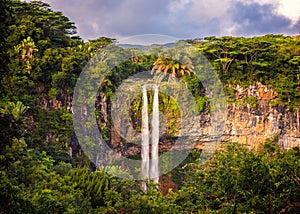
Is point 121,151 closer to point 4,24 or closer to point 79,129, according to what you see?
point 79,129

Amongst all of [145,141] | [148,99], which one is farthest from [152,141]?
[148,99]

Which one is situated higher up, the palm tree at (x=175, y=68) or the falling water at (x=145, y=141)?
the palm tree at (x=175, y=68)

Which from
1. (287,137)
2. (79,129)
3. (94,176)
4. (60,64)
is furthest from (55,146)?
(287,137)

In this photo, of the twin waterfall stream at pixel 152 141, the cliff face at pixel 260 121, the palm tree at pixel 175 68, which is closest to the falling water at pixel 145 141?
the twin waterfall stream at pixel 152 141

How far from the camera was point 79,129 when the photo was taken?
17.6m

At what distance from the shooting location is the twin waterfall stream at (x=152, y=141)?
2034cm

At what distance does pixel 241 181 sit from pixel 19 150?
5558 millimetres

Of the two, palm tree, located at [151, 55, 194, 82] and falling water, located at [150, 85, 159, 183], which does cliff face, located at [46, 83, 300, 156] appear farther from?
palm tree, located at [151, 55, 194, 82]

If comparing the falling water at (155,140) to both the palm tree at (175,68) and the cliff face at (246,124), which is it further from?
the palm tree at (175,68)

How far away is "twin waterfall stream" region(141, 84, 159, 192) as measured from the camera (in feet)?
66.7

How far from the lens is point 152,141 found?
20.9m

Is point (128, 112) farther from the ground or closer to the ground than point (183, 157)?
farther from the ground

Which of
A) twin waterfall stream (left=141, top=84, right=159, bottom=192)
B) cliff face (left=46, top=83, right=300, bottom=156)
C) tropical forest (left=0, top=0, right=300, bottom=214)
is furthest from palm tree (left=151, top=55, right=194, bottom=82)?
cliff face (left=46, top=83, right=300, bottom=156)

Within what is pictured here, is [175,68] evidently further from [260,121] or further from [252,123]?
[260,121]
